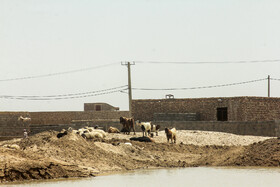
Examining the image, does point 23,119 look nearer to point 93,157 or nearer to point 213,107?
point 213,107

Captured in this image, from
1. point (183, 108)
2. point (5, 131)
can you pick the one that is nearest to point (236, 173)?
point (183, 108)

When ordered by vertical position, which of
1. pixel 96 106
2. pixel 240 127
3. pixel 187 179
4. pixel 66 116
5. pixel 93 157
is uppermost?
pixel 96 106

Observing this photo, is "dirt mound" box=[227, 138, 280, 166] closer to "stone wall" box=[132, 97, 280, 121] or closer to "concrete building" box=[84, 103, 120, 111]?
"stone wall" box=[132, 97, 280, 121]

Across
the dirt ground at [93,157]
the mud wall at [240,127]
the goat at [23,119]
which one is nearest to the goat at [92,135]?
the dirt ground at [93,157]

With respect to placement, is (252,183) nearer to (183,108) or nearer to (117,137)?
(117,137)

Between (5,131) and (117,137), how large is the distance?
1910 cm

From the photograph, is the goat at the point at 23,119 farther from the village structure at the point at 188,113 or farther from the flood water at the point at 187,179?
the flood water at the point at 187,179

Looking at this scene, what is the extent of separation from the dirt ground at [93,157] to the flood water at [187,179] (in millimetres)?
1099

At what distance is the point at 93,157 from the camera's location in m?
24.0

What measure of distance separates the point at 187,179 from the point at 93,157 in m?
6.24

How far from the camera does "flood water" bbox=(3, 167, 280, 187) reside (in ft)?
58.4

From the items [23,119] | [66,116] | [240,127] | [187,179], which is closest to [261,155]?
[187,179]

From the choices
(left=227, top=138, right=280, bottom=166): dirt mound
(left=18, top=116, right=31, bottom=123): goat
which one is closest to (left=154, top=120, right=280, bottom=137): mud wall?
(left=227, top=138, right=280, bottom=166): dirt mound

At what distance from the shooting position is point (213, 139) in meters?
37.3
